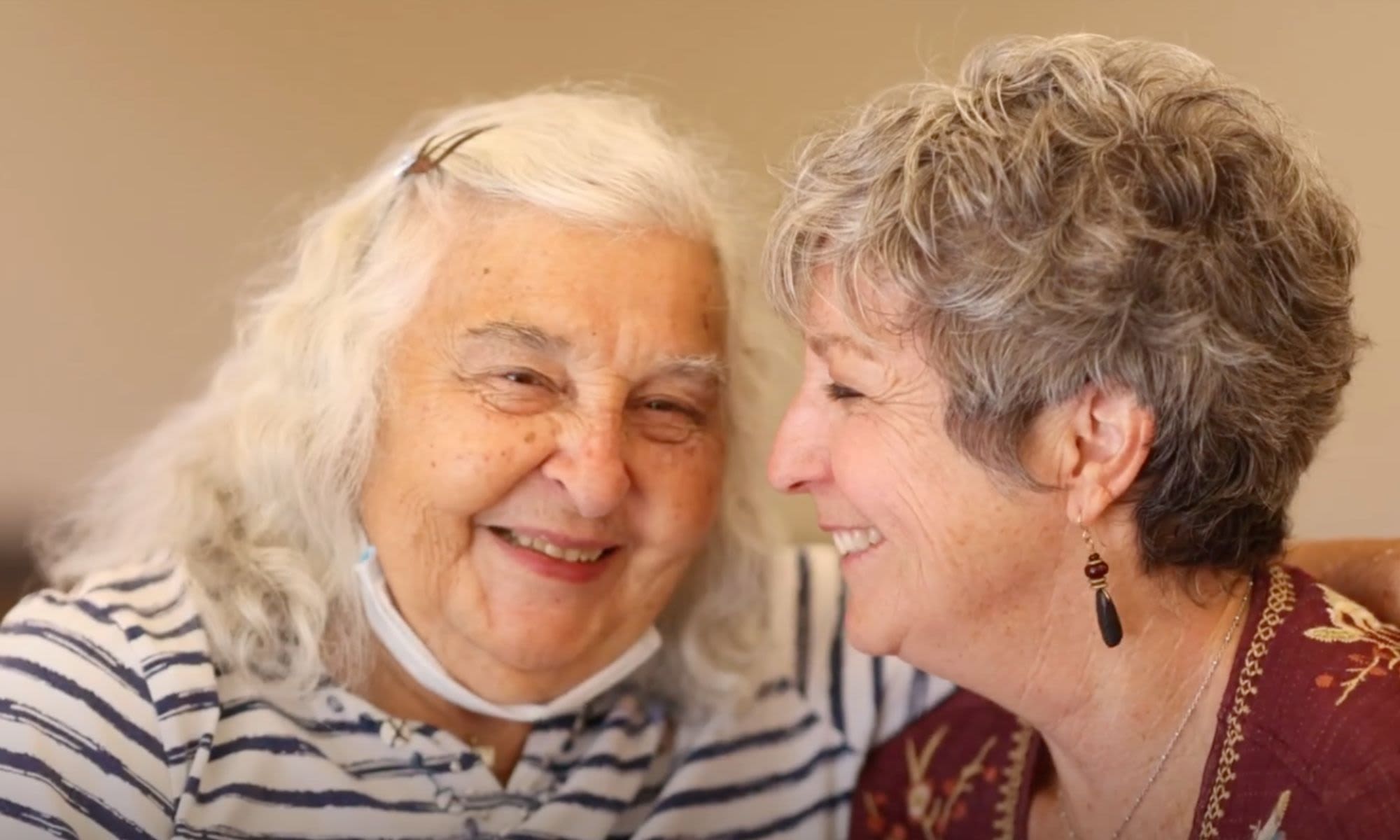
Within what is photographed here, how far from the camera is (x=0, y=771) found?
4.61 feet

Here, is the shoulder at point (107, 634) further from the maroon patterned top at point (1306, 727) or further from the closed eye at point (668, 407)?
the maroon patterned top at point (1306, 727)

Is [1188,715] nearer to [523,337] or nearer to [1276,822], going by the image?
[1276,822]

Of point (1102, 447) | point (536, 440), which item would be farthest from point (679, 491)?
point (1102, 447)

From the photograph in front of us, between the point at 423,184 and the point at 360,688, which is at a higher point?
the point at 423,184

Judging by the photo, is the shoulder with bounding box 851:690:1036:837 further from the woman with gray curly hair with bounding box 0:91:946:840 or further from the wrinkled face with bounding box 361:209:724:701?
the wrinkled face with bounding box 361:209:724:701

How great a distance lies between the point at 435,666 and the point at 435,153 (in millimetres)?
622

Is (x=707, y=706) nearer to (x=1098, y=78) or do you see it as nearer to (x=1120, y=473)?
(x=1120, y=473)

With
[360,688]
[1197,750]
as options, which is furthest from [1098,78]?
[360,688]

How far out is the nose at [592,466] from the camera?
152cm

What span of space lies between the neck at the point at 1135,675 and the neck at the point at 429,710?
0.61m

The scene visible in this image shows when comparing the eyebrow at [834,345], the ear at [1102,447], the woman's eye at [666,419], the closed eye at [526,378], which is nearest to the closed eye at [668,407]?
the woman's eye at [666,419]

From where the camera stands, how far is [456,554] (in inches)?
61.6

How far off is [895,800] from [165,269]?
1433 millimetres

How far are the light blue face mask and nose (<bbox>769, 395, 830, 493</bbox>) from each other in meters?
0.37
